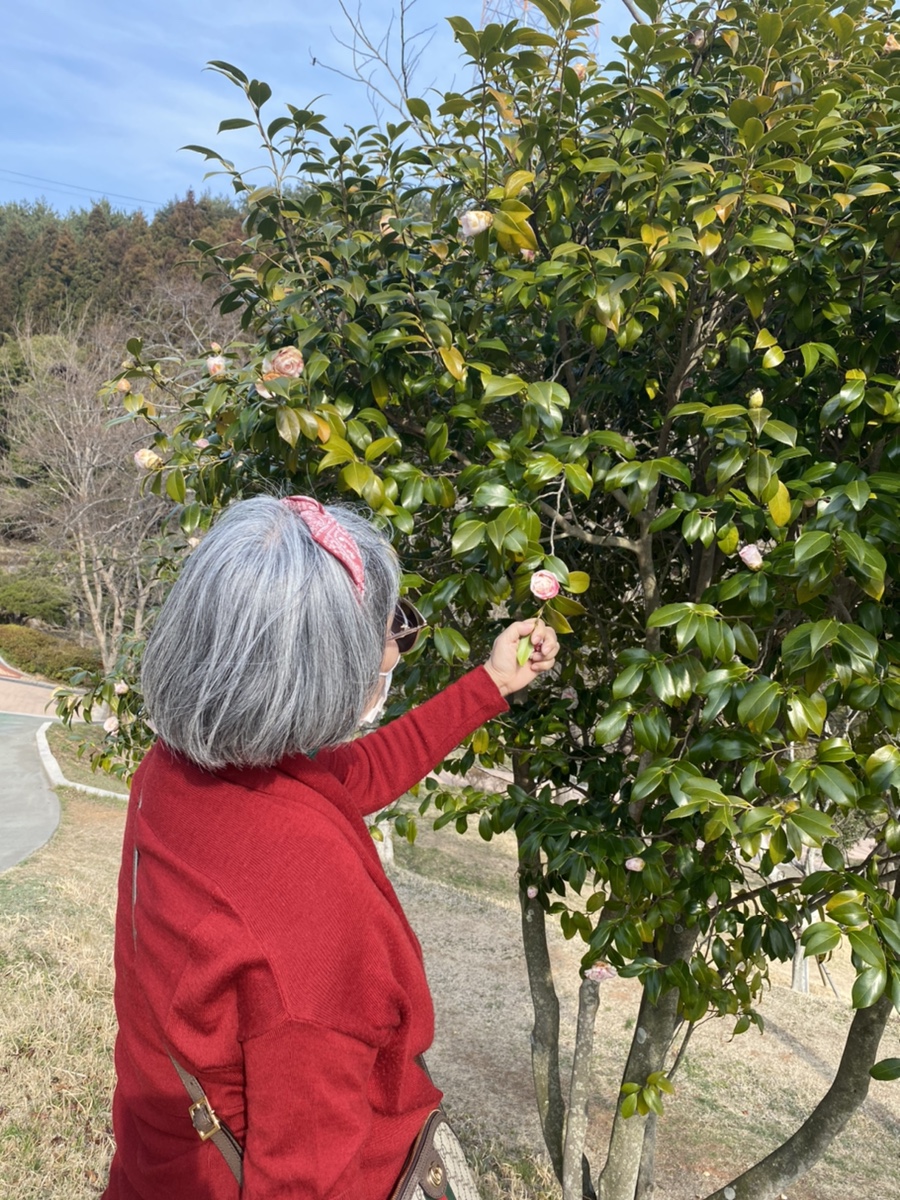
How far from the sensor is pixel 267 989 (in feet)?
3.16

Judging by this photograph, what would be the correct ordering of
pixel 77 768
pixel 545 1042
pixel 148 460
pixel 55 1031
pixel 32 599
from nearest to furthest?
pixel 148 460 → pixel 545 1042 → pixel 55 1031 → pixel 77 768 → pixel 32 599

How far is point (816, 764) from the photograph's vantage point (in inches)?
54.1

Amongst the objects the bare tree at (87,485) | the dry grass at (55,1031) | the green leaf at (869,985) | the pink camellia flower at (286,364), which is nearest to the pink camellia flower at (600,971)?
the green leaf at (869,985)

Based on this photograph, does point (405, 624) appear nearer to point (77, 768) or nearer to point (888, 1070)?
point (888, 1070)

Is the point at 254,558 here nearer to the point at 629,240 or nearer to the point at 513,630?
the point at 513,630

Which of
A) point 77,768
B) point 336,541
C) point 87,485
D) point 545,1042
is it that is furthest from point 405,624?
point 87,485

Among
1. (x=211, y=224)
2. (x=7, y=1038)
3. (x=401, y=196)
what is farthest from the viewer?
(x=211, y=224)

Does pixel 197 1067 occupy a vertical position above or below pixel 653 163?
below

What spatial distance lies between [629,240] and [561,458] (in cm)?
39

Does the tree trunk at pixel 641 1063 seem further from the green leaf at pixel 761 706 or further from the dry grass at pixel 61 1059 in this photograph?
the dry grass at pixel 61 1059

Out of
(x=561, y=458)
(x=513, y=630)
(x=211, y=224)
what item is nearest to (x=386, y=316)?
(x=561, y=458)

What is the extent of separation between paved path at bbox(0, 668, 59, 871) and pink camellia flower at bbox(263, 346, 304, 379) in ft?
15.1

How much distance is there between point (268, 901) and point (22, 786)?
10171mm

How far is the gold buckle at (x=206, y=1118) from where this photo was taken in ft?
3.45
